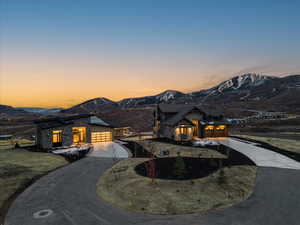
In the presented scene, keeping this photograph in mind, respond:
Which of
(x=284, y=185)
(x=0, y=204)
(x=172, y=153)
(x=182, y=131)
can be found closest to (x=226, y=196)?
(x=284, y=185)

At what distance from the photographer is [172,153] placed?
2209 cm

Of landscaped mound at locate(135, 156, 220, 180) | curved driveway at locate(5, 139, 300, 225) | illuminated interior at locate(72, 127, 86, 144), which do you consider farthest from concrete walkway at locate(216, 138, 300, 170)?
illuminated interior at locate(72, 127, 86, 144)

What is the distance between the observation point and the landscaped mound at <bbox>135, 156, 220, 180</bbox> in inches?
557

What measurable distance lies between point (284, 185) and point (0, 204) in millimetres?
18366

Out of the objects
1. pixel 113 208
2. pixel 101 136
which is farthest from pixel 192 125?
pixel 113 208

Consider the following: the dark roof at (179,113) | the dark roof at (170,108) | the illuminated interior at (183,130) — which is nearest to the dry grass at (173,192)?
the illuminated interior at (183,130)

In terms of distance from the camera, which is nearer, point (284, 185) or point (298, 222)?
point (298, 222)

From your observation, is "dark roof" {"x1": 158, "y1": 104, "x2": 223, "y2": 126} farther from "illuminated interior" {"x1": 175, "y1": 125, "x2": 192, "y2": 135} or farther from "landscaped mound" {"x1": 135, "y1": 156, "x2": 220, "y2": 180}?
"landscaped mound" {"x1": 135, "y1": 156, "x2": 220, "y2": 180}

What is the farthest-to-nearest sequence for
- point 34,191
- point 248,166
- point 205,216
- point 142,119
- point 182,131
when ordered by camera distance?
point 142,119
point 182,131
point 248,166
point 34,191
point 205,216

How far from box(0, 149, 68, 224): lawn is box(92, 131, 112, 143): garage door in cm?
946

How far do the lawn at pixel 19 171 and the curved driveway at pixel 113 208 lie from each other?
0.68m

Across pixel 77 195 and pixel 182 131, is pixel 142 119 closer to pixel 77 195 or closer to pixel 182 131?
pixel 182 131

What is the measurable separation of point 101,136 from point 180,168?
65.8ft

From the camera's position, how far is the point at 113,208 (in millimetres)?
9328
